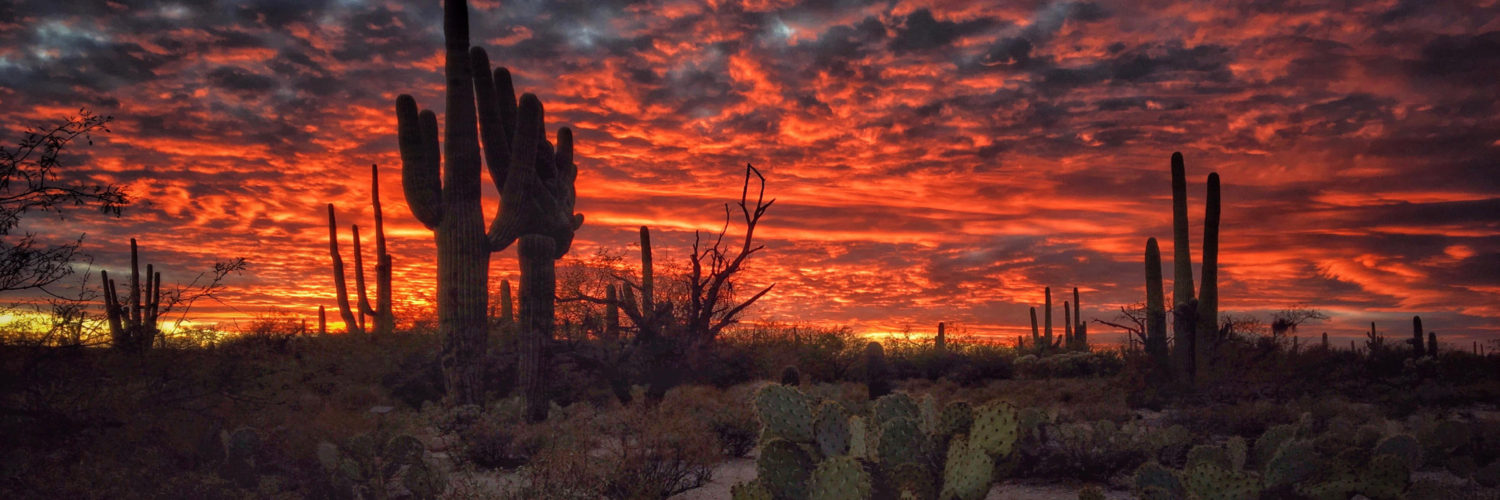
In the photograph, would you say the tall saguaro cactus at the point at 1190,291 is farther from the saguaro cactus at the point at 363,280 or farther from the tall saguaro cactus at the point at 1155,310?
the saguaro cactus at the point at 363,280

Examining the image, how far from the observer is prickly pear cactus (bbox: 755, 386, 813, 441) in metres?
5.35

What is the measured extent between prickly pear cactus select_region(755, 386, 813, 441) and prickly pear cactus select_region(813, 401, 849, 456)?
100mm

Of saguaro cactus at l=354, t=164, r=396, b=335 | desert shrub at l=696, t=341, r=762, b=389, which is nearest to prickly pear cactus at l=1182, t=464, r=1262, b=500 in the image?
desert shrub at l=696, t=341, r=762, b=389

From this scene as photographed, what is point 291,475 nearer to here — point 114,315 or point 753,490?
point 114,315

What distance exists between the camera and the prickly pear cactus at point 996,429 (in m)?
4.87

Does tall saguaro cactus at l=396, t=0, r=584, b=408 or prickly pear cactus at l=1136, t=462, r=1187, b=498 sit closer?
prickly pear cactus at l=1136, t=462, r=1187, b=498

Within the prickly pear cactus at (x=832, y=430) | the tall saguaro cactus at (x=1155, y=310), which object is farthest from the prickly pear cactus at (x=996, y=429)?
the tall saguaro cactus at (x=1155, y=310)

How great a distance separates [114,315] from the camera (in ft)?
25.6

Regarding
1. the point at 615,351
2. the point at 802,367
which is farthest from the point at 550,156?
the point at 802,367

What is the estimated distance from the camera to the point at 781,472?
16.7ft

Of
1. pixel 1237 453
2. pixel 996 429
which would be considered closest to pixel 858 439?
pixel 996 429

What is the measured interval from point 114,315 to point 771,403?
628cm

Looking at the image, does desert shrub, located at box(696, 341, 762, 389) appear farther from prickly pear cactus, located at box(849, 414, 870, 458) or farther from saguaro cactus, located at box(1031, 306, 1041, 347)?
saguaro cactus, located at box(1031, 306, 1041, 347)

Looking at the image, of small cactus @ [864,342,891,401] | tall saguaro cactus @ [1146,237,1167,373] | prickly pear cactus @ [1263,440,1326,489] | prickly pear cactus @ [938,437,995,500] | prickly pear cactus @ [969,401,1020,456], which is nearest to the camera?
prickly pear cactus @ [938,437,995,500]
